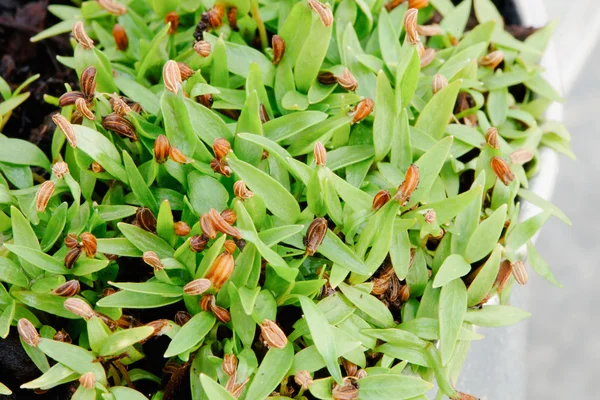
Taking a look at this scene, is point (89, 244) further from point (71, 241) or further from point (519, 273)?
point (519, 273)

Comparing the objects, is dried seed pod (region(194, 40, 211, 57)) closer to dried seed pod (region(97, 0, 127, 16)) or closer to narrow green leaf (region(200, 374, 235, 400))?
dried seed pod (region(97, 0, 127, 16))

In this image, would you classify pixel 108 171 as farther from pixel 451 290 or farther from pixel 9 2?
pixel 9 2

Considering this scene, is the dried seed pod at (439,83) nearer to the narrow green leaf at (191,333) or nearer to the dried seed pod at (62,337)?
the narrow green leaf at (191,333)

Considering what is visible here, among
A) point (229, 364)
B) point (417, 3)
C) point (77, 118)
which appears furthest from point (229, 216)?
point (417, 3)

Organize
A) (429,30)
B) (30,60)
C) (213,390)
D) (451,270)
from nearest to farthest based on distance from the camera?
→ (213,390) < (451,270) < (429,30) < (30,60)

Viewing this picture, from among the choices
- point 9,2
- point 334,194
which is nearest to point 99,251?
point 334,194

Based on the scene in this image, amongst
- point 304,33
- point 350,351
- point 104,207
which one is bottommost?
point 350,351

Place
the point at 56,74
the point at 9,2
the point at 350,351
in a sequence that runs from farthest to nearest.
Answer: the point at 9,2, the point at 56,74, the point at 350,351
